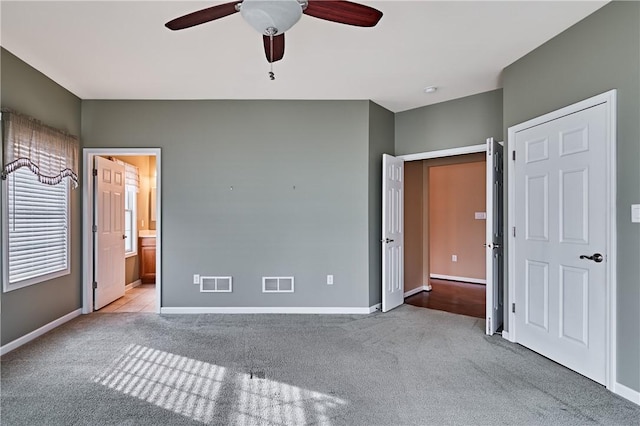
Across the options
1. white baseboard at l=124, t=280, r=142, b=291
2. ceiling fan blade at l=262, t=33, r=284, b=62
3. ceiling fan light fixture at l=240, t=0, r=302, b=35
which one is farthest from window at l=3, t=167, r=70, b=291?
ceiling fan light fixture at l=240, t=0, r=302, b=35

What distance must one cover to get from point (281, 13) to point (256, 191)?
111 inches

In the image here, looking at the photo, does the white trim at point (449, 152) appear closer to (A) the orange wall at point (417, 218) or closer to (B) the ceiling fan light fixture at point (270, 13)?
(A) the orange wall at point (417, 218)

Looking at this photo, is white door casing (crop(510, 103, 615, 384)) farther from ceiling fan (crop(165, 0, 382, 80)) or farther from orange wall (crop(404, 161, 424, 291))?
orange wall (crop(404, 161, 424, 291))

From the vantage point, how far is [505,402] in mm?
2324

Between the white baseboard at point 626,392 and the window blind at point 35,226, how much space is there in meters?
4.80

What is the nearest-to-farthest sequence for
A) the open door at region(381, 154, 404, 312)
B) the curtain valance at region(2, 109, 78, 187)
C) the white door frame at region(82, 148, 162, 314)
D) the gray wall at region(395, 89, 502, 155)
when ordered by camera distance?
the curtain valance at region(2, 109, 78, 187), the gray wall at region(395, 89, 502, 155), the white door frame at region(82, 148, 162, 314), the open door at region(381, 154, 404, 312)

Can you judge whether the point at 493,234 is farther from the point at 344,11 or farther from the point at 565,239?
the point at 344,11

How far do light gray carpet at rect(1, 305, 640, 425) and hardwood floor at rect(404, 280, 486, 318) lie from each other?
0.82 m

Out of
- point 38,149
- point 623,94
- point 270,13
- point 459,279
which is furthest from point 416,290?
point 38,149

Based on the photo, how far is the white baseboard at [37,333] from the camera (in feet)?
10.3

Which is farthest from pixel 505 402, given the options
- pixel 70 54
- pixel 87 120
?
pixel 87 120

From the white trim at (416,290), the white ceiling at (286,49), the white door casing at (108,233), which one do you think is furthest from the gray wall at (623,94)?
the white door casing at (108,233)

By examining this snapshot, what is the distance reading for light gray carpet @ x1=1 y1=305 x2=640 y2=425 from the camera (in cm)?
217

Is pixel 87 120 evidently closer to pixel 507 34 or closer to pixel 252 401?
pixel 252 401
